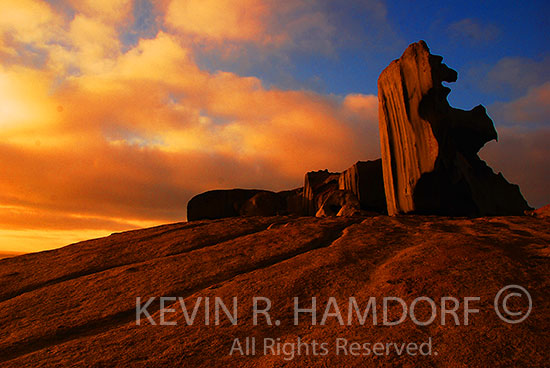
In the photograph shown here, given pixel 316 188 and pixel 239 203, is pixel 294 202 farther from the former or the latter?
pixel 239 203

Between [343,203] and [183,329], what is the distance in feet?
38.5

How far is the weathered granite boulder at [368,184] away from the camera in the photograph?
672 inches

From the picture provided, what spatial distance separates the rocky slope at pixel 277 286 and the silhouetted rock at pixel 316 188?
6.80 m

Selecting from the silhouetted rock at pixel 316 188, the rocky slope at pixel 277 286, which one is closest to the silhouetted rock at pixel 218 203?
the silhouetted rock at pixel 316 188

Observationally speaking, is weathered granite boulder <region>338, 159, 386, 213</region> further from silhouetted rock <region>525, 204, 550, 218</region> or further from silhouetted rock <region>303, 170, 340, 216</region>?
silhouetted rock <region>525, 204, 550, 218</region>

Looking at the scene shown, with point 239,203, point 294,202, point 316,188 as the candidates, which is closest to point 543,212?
point 316,188

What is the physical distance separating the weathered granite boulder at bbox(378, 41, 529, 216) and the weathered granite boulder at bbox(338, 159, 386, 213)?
2.15 metres

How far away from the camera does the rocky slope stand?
5.33 metres

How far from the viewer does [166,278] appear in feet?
27.6

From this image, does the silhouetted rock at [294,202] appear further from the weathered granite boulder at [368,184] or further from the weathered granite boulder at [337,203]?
the weathered granite boulder at [368,184]

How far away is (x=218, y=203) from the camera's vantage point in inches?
925

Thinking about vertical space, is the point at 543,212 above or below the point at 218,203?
below

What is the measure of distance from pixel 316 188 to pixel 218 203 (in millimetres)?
6449

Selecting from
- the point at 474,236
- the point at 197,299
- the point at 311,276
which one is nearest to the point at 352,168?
the point at 474,236
